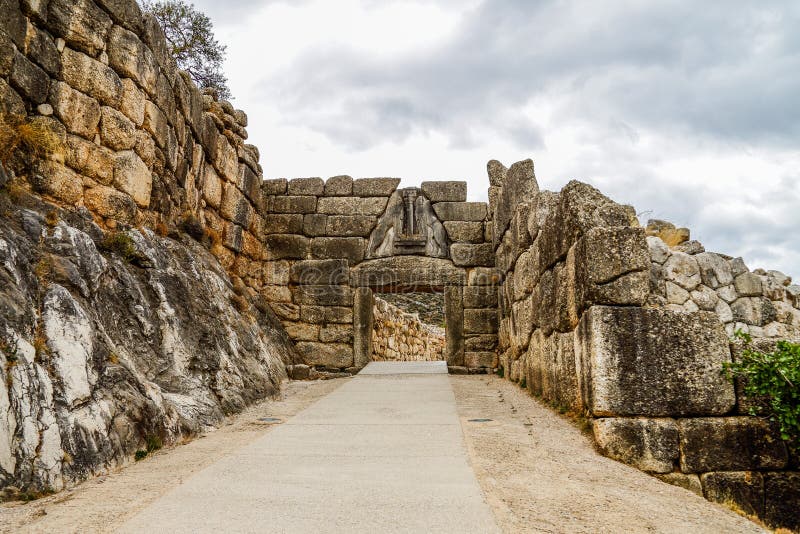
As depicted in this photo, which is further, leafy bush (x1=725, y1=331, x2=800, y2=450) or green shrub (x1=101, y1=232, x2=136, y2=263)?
green shrub (x1=101, y1=232, x2=136, y2=263)

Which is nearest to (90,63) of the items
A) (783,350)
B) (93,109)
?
(93,109)

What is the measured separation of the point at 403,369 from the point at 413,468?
6.94 m

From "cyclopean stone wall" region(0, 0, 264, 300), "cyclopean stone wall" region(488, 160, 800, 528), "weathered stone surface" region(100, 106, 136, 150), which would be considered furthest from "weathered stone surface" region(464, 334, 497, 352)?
"weathered stone surface" region(100, 106, 136, 150)

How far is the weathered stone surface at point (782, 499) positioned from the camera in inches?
155

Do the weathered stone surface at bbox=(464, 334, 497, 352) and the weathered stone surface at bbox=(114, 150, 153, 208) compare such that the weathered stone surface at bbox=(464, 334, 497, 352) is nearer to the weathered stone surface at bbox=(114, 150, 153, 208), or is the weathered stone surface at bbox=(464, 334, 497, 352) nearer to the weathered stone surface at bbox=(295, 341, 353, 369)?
the weathered stone surface at bbox=(295, 341, 353, 369)

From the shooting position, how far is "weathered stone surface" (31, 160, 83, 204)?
182 inches

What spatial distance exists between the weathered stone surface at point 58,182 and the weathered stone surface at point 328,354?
5.44m

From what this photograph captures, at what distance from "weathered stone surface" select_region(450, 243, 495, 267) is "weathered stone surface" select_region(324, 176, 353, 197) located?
2.14 m

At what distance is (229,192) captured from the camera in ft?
28.7

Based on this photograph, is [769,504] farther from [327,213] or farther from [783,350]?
[327,213]

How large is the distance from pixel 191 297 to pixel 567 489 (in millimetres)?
4197

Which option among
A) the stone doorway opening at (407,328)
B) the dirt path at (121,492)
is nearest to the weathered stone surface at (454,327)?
the stone doorway opening at (407,328)

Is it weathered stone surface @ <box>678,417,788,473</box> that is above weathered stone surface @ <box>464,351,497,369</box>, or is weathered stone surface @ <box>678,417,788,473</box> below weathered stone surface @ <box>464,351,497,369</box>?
below

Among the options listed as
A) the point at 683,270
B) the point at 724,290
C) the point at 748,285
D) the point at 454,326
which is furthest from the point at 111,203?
the point at 748,285
